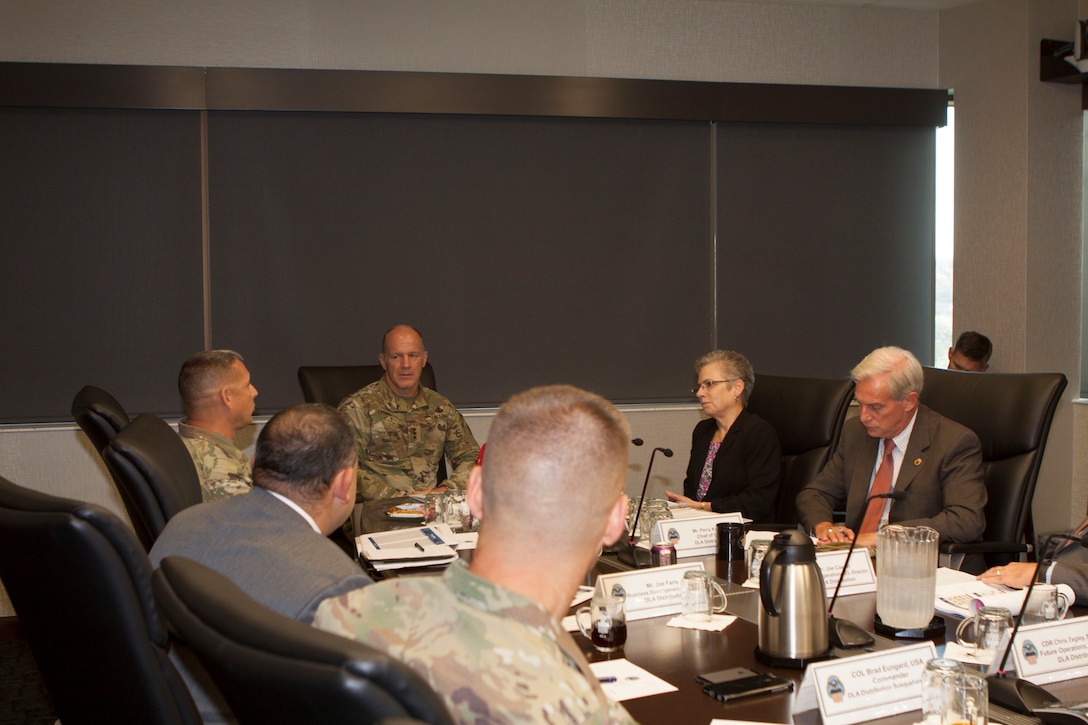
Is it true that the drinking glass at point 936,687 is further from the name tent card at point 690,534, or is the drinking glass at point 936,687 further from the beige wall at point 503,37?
the beige wall at point 503,37

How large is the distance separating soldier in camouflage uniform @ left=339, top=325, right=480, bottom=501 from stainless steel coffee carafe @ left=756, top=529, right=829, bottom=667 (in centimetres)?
267

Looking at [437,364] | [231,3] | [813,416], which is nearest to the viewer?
[813,416]

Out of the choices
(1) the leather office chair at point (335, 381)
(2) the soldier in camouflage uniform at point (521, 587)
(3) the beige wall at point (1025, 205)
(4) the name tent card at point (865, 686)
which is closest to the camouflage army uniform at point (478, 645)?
(2) the soldier in camouflage uniform at point (521, 587)

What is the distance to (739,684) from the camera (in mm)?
1666

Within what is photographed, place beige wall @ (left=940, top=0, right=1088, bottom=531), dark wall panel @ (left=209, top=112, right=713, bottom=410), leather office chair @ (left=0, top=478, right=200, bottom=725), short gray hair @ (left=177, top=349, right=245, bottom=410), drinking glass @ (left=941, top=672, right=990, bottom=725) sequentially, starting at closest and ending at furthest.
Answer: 1. leather office chair @ (left=0, top=478, right=200, bottom=725)
2. drinking glass @ (left=941, top=672, right=990, bottom=725)
3. short gray hair @ (left=177, top=349, right=245, bottom=410)
4. dark wall panel @ (left=209, top=112, right=713, bottom=410)
5. beige wall @ (left=940, top=0, right=1088, bottom=531)

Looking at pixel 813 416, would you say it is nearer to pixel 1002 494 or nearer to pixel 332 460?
pixel 1002 494

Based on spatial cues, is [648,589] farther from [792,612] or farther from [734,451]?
[734,451]

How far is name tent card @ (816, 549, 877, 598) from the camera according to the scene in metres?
2.30

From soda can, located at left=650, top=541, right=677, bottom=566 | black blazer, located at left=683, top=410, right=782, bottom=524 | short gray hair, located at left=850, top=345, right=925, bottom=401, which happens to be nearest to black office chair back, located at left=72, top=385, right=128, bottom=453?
soda can, located at left=650, top=541, right=677, bottom=566

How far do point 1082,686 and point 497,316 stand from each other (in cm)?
395

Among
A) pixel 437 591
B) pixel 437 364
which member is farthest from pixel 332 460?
pixel 437 364

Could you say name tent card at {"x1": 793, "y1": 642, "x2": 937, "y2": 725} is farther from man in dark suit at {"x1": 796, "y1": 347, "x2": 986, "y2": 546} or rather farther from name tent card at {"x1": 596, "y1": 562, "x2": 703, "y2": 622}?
man in dark suit at {"x1": 796, "y1": 347, "x2": 986, "y2": 546}

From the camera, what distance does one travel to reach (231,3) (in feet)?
16.4

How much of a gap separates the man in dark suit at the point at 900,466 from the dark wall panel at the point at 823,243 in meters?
2.10
